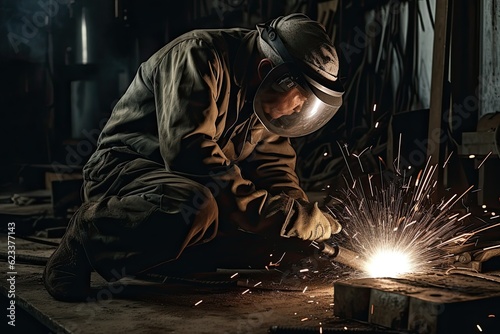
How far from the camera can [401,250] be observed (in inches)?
147

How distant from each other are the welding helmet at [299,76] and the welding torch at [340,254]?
0.61 m

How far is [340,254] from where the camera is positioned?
134 inches

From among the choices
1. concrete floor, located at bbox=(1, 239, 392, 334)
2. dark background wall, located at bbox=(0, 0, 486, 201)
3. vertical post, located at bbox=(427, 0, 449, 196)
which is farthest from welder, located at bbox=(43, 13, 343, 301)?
dark background wall, located at bbox=(0, 0, 486, 201)

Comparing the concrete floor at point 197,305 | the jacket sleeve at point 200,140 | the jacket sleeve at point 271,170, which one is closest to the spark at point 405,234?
the concrete floor at point 197,305

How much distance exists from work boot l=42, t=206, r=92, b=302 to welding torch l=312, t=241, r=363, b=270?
950 mm

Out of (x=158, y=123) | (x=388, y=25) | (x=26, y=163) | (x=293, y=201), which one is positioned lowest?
(x=26, y=163)

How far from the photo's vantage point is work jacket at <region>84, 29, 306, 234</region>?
3189 mm

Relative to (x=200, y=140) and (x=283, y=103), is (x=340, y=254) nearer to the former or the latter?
(x=283, y=103)

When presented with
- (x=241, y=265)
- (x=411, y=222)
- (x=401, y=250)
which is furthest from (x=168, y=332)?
(x=411, y=222)

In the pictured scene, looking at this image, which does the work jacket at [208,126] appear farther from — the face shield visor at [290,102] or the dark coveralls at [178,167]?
the face shield visor at [290,102]

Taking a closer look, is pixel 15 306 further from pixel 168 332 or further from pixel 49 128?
pixel 49 128

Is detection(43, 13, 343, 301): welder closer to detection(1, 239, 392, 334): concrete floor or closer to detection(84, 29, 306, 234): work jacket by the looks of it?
detection(84, 29, 306, 234): work jacket

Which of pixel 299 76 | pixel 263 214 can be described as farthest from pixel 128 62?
pixel 263 214

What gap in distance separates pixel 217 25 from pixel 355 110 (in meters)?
2.60
